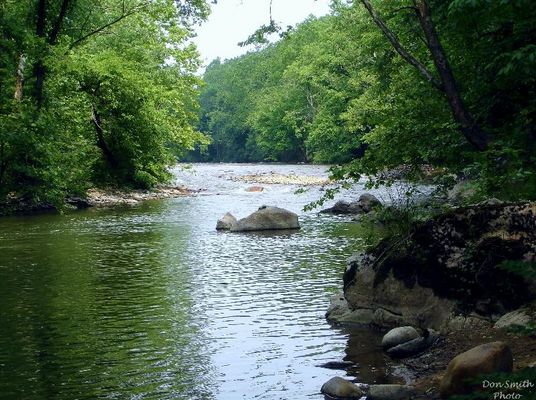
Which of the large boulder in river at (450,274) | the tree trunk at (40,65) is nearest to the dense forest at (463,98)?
the large boulder in river at (450,274)

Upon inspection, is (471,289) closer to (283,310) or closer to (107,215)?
(283,310)

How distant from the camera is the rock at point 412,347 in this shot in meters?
10.6

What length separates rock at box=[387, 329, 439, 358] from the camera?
10641mm

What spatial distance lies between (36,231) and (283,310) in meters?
16.7

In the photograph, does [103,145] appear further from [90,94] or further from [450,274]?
[450,274]

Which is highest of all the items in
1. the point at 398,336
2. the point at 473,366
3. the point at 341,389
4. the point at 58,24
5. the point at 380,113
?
the point at 58,24

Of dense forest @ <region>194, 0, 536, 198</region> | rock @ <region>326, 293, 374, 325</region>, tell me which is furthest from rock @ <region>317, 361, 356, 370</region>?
dense forest @ <region>194, 0, 536, 198</region>

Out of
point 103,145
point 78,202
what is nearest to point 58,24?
point 78,202

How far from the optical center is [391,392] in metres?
8.66

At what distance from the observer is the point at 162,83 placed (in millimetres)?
48094

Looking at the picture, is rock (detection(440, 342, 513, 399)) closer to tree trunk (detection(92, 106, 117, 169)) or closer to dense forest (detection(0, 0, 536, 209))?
dense forest (detection(0, 0, 536, 209))

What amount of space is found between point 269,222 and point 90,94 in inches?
768

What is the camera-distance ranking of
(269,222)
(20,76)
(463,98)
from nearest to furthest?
(463,98)
(269,222)
(20,76)

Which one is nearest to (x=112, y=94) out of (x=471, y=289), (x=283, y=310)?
(x=283, y=310)
